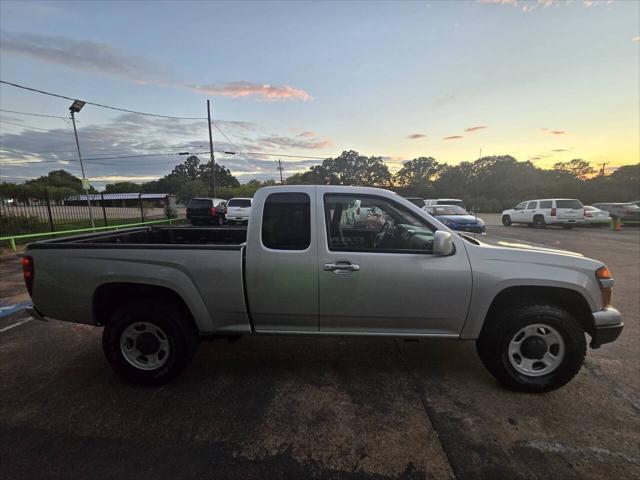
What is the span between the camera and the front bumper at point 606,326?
277 cm

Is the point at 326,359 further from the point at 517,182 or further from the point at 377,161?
the point at 377,161

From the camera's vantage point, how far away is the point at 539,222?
1916 centimetres

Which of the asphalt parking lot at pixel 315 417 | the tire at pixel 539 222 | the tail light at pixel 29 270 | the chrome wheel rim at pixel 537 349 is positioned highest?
the tail light at pixel 29 270

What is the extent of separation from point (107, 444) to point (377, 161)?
92601mm

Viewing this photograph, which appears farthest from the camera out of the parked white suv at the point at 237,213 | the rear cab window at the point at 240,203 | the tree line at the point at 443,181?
the tree line at the point at 443,181

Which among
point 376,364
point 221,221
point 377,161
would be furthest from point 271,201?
point 377,161

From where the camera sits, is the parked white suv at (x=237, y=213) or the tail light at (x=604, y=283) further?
the parked white suv at (x=237, y=213)

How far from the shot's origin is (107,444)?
7.47 ft

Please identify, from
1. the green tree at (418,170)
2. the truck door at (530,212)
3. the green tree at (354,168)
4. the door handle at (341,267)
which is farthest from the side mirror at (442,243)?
the green tree at (418,170)

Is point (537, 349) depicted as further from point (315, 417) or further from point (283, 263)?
point (283, 263)

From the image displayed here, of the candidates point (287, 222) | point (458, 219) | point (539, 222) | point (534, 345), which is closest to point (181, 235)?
point (287, 222)

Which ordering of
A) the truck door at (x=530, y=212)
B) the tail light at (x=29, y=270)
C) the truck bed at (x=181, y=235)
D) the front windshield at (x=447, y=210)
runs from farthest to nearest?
1. the truck door at (x=530, y=212)
2. the front windshield at (x=447, y=210)
3. the truck bed at (x=181, y=235)
4. the tail light at (x=29, y=270)

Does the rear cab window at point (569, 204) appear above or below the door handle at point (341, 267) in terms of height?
below

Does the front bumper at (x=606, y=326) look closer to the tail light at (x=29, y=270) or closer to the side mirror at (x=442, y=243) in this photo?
the side mirror at (x=442, y=243)
